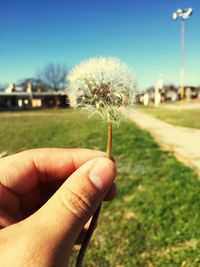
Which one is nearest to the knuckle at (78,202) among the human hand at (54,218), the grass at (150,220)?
the human hand at (54,218)

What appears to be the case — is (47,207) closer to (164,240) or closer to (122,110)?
(122,110)

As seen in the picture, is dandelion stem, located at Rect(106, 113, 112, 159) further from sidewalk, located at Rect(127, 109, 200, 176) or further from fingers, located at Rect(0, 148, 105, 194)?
sidewalk, located at Rect(127, 109, 200, 176)

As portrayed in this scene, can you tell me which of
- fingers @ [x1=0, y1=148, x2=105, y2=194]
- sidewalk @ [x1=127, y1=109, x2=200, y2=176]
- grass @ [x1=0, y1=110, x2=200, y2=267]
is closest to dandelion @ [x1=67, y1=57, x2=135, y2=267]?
fingers @ [x1=0, y1=148, x2=105, y2=194]

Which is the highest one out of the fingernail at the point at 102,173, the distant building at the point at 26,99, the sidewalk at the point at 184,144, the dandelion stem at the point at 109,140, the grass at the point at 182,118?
the dandelion stem at the point at 109,140

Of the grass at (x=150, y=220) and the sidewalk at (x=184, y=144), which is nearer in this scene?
the grass at (x=150, y=220)

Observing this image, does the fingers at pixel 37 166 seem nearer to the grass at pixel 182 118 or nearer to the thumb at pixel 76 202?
the thumb at pixel 76 202

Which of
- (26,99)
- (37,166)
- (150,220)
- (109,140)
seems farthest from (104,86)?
(26,99)

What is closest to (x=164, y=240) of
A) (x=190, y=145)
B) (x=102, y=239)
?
(x=102, y=239)
